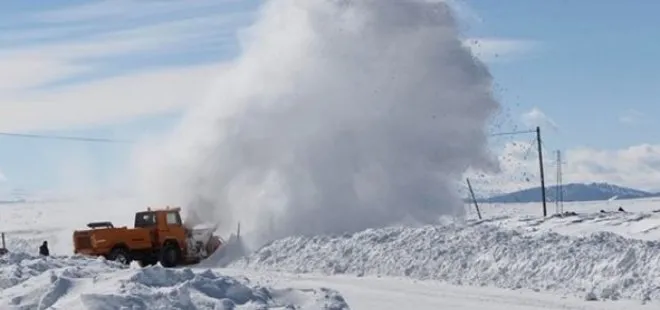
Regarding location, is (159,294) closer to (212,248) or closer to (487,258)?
(487,258)

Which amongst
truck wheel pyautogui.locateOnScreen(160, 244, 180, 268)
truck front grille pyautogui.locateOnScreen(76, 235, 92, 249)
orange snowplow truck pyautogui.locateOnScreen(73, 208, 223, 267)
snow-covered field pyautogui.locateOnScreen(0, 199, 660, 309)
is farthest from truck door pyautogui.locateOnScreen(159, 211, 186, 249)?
snow-covered field pyautogui.locateOnScreen(0, 199, 660, 309)

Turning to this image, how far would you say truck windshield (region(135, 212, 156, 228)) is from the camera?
3450 centimetres

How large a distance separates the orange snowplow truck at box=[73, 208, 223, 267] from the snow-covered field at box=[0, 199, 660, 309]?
3.43 meters

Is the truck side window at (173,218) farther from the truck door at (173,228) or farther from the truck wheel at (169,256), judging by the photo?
the truck wheel at (169,256)

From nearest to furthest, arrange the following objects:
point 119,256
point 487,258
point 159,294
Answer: point 159,294, point 487,258, point 119,256

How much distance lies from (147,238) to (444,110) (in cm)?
1201

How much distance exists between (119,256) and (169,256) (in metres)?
1.59

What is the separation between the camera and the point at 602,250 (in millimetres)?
22766

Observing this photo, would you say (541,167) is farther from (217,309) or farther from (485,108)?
(217,309)

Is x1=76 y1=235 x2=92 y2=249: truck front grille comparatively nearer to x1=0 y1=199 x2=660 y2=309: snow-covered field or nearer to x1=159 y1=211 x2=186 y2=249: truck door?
x1=159 y1=211 x2=186 y2=249: truck door

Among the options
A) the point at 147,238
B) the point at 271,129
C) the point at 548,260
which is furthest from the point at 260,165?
the point at 548,260

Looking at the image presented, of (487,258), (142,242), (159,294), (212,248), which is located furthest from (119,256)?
(159,294)

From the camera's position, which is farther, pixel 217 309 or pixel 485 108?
pixel 485 108

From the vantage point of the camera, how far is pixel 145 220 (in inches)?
1363
